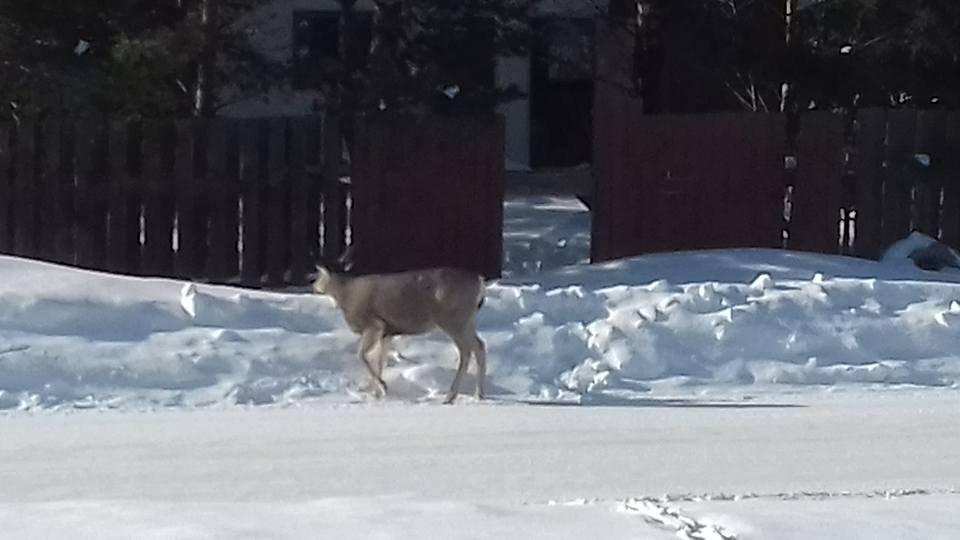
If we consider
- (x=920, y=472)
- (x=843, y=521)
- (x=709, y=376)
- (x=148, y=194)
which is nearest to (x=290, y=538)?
(x=843, y=521)

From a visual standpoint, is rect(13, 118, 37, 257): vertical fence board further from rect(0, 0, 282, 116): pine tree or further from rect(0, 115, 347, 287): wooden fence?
rect(0, 0, 282, 116): pine tree

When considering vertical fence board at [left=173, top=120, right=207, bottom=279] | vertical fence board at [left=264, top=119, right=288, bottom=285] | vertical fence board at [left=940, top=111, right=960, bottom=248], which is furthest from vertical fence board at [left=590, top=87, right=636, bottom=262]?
vertical fence board at [left=173, top=120, right=207, bottom=279]

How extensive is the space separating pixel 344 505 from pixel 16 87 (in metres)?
10.6

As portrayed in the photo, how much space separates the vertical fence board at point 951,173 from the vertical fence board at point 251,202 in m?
6.72

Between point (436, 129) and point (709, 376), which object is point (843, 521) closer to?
point (709, 376)

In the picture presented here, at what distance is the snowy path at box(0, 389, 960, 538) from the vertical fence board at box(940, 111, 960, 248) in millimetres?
6524

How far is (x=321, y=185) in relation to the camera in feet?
55.8

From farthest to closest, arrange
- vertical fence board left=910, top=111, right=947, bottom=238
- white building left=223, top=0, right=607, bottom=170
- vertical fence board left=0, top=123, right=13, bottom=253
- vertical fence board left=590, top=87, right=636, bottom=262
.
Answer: white building left=223, top=0, right=607, bottom=170, vertical fence board left=910, top=111, right=947, bottom=238, vertical fence board left=590, top=87, right=636, bottom=262, vertical fence board left=0, top=123, right=13, bottom=253

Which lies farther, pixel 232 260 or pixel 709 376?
pixel 232 260

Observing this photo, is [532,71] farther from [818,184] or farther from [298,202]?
[298,202]

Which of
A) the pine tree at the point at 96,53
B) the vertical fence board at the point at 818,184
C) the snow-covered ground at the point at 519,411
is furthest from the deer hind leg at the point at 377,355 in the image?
the vertical fence board at the point at 818,184

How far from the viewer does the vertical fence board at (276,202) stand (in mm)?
16781

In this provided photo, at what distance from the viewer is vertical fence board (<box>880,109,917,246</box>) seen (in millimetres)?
18141

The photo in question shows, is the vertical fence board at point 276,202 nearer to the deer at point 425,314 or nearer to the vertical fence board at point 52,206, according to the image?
the vertical fence board at point 52,206
